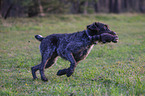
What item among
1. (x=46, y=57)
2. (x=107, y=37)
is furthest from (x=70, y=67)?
(x=107, y=37)

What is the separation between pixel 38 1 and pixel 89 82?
20.8 metres

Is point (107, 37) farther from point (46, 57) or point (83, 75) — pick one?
point (46, 57)

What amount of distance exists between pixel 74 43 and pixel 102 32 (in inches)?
29.7

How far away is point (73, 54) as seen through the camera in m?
5.45

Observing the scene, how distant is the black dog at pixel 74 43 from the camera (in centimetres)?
517

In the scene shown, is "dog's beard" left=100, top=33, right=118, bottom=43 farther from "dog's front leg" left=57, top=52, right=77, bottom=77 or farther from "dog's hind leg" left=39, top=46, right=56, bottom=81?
"dog's hind leg" left=39, top=46, right=56, bottom=81

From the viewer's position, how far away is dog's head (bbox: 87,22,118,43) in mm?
5109

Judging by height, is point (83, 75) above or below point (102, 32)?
below

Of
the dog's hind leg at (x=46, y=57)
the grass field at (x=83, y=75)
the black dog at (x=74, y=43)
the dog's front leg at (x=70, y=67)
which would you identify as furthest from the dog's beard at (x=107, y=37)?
the dog's hind leg at (x=46, y=57)

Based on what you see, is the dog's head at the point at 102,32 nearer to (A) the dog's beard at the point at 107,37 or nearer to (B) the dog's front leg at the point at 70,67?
(A) the dog's beard at the point at 107,37

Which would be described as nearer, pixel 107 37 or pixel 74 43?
pixel 107 37

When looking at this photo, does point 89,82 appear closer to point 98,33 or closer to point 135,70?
point 98,33

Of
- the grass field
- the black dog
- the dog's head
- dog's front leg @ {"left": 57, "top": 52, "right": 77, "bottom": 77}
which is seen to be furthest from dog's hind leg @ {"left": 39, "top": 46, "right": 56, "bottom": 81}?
the dog's head

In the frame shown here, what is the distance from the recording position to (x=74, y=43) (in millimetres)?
5367
